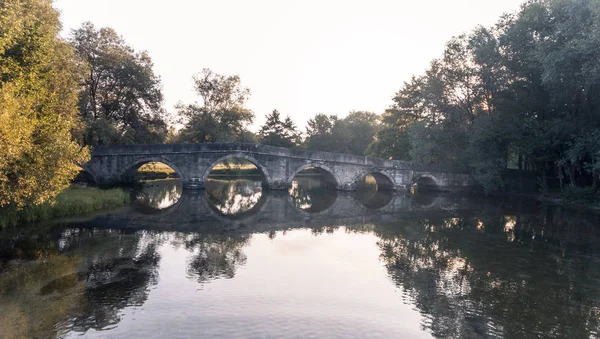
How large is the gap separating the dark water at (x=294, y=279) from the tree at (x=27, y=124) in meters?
1.86

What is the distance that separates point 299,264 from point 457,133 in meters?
24.5

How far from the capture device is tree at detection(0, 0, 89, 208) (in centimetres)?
978

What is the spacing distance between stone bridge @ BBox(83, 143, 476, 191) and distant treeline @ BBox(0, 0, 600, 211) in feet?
5.71

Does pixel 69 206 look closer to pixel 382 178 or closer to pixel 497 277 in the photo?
pixel 497 277

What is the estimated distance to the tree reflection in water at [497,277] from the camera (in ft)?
22.1

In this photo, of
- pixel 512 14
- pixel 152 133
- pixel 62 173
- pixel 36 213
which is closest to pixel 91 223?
pixel 36 213

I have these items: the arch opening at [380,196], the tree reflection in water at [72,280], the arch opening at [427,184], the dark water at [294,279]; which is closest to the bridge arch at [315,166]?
the arch opening at [380,196]

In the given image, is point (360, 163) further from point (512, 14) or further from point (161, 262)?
point (161, 262)

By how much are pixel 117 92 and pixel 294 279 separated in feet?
87.6

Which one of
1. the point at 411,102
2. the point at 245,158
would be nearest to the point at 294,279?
the point at 245,158

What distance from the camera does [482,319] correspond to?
688 centimetres

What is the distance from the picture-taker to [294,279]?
895cm

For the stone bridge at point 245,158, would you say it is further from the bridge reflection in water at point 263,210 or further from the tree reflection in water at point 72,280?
the tree reflection in water at point 72,280

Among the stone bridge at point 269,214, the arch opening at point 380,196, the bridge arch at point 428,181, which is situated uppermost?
the bridge arch at point 428,181
